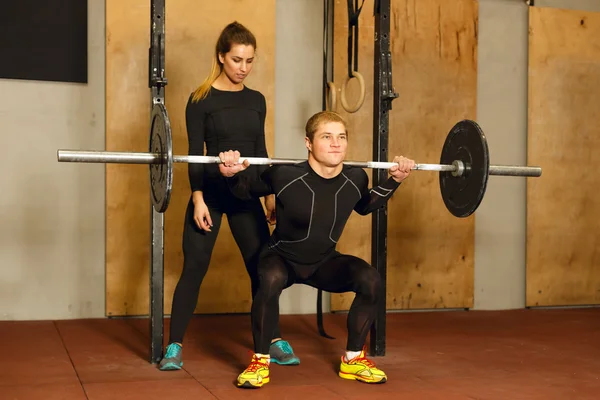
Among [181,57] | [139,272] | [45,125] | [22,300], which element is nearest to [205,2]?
[181,57]

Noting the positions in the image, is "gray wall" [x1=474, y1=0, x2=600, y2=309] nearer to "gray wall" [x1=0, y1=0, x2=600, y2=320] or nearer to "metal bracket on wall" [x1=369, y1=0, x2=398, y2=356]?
"gray wall" [x1=0, y1=0, x2=600, y2=320]

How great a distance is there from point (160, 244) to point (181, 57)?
60.5 inches

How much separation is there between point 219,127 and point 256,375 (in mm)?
997

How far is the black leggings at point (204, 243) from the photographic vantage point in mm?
3016

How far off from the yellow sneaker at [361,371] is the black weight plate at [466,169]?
720 mm

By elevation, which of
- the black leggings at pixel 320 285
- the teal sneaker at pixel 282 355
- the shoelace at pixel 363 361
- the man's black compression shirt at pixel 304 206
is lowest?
the teal sneaker at pixel 282 355

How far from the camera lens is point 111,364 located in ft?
10.0

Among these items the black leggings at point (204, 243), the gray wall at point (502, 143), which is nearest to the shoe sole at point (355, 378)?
the black leggings at point (204, 243)

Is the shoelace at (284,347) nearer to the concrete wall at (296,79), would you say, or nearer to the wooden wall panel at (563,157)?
the concrete wall at (296,79)

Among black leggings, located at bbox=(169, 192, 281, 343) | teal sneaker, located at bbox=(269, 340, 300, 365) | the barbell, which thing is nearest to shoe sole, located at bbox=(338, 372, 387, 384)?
teal sneaker, located at bbox=(269, 340, 300, 365)

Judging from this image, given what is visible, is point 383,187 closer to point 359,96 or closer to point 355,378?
point 355,378

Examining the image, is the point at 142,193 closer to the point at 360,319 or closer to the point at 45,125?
the point at 45,125

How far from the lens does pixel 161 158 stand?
8.95ft

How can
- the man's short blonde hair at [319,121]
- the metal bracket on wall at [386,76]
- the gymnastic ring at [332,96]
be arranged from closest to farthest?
the man's short blonde hair at [319,121] → the metal bracket on wall at [386,76] → the gymnastic ring at [332,96]
